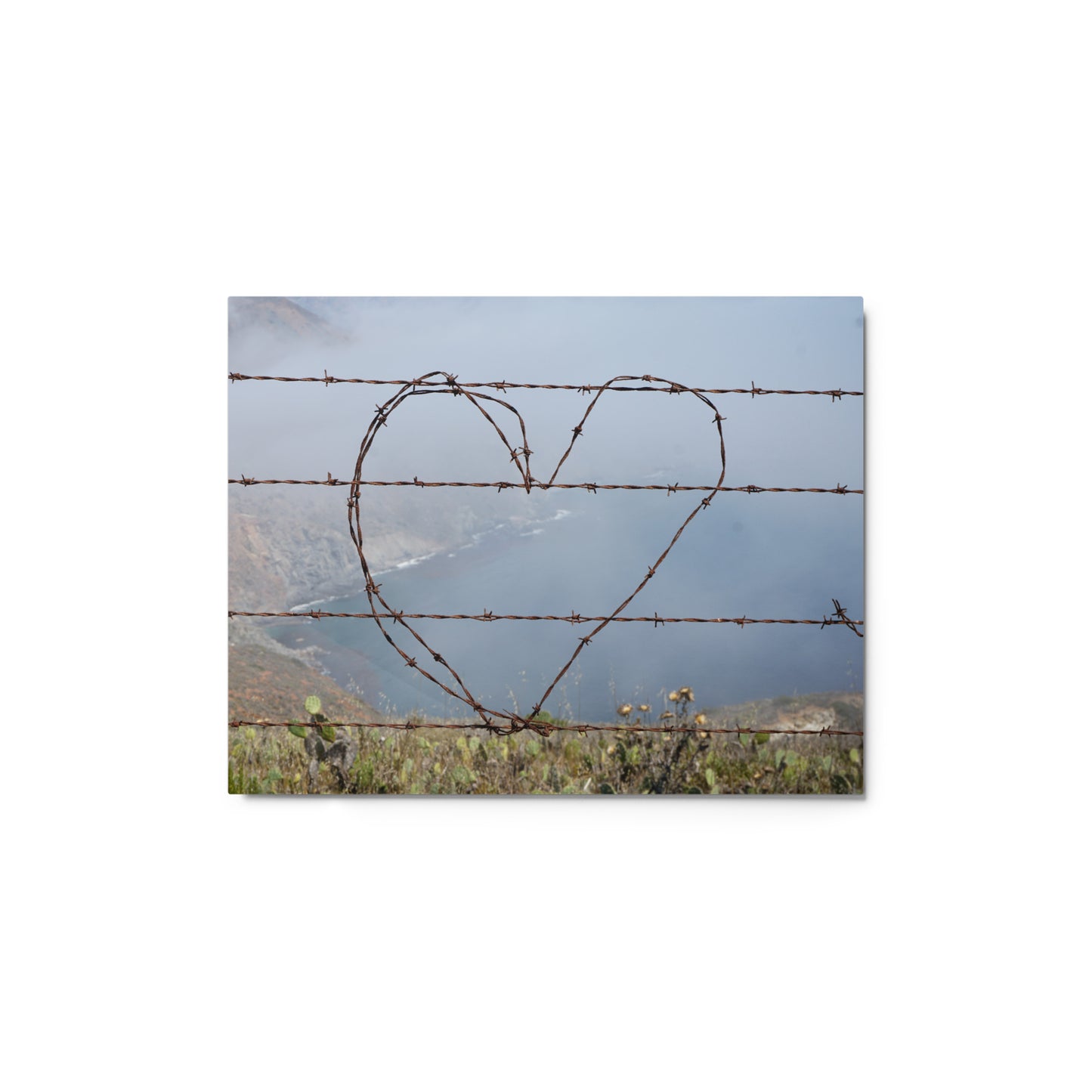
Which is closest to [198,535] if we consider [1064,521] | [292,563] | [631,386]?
[292,563]

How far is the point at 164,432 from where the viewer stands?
9.71 feet

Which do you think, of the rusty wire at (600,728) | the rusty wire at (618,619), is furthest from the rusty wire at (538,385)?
the rusty wire at (600,728)

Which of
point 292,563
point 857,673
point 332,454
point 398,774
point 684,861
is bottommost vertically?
point 684,861

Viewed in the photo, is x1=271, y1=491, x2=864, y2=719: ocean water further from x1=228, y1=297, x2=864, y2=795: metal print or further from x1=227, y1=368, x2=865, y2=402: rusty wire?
x1=227, y1=368, x2=865, y2=402: rusty wire

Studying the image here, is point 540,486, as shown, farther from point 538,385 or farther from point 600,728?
point 600,728

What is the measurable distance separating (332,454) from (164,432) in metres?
Result: 0.40

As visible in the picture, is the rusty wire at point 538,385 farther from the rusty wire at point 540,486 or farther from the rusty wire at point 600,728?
the rusty wire at point 600,728

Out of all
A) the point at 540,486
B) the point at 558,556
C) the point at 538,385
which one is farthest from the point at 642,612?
the point at 538,385

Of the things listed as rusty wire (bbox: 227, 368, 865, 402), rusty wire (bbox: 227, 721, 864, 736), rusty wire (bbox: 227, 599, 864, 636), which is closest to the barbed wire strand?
rusty wire (bbox: 227, 599, 864, 636)

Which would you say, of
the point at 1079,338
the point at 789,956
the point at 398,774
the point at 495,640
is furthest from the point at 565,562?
the point at 1079,338

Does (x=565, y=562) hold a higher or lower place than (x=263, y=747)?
higher

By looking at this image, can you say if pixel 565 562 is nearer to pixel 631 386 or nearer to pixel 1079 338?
pixel 631 386

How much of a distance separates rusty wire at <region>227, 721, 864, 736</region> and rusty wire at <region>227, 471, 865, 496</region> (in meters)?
0.54

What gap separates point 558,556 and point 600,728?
41 centimetres
